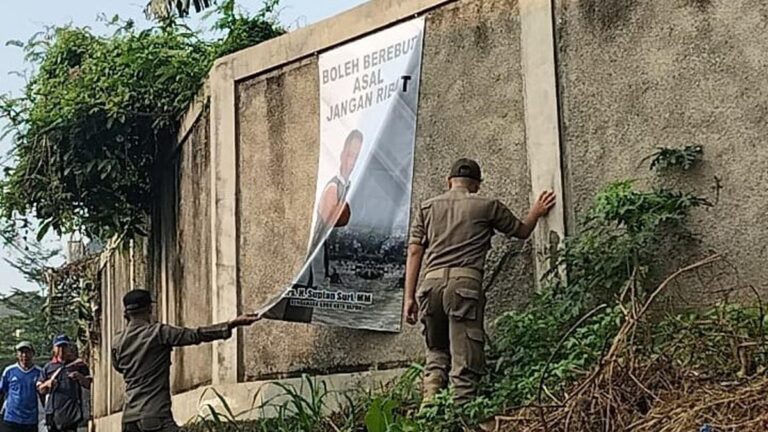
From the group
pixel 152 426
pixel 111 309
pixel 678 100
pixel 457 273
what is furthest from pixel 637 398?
pixel 111 309

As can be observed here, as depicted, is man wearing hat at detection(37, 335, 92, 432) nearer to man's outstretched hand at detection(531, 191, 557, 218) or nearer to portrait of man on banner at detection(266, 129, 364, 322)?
portrait of man on banner at detection(266, 129, 364, 322)

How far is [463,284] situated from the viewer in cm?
721

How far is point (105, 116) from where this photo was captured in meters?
11.7

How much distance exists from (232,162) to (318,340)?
1.88m

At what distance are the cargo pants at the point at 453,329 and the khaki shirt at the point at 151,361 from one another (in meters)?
1.44

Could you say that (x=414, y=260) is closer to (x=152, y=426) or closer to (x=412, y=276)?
(x=412, y=276)

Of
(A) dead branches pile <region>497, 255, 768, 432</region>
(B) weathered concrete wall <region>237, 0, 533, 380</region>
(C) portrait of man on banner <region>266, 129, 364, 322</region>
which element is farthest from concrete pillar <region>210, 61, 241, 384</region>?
(A) dead branches pile <region>497, 255, 768, 432</region>

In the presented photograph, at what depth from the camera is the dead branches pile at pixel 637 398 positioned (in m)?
5.44

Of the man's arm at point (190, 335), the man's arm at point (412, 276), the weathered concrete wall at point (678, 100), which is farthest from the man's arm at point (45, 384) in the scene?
the weathered concrete wall at point (678, 100)

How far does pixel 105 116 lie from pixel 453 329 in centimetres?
574

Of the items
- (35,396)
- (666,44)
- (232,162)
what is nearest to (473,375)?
(666,44)

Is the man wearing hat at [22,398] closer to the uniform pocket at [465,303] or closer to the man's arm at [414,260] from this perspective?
the man's arm at [414,260]

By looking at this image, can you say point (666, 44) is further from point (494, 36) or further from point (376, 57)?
point (376, 57)

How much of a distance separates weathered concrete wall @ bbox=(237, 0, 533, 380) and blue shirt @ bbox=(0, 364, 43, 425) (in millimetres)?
3218
